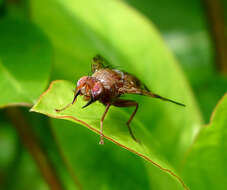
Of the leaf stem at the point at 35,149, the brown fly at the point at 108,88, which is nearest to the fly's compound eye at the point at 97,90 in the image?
the brown fly at the point at 108,88

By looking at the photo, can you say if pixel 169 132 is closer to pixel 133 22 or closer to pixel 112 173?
pixel 112 173

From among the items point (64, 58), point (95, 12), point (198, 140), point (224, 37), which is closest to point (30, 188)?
point (64, 58)

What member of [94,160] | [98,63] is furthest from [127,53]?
[94,160]

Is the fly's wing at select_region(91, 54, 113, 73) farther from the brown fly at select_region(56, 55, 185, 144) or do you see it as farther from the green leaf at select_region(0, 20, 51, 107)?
the green leaf at select_region(0, 20, 51, 107)

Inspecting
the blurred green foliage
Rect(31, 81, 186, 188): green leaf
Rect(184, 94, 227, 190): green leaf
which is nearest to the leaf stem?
the blurred green foliage

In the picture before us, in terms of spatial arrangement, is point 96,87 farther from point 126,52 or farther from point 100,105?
point 126,52
